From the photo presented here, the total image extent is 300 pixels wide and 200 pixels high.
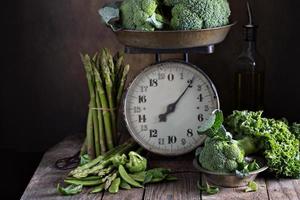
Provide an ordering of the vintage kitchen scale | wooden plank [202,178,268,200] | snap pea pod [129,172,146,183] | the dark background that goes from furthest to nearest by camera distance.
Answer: the dark background < the vintage kitchen scale < snap pea pod [129,172,146,183] < wooden plank [202,178,268,200]

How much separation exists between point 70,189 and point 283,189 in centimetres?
60

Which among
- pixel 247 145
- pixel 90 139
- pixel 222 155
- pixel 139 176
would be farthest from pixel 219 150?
pixel 90 139

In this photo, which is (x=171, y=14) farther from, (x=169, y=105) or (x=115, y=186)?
(x=115, y=186)

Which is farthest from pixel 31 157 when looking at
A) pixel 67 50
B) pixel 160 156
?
pixel 160 156

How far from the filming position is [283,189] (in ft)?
6.08

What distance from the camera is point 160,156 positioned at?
210cm

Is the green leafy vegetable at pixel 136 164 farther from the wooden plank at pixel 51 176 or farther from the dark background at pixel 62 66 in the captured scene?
the dark background at pixel 62 66

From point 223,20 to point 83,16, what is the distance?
58 cm

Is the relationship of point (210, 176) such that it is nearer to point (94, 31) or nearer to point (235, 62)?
point (235, 62)

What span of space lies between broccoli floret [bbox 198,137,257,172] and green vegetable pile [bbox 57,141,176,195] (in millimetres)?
139

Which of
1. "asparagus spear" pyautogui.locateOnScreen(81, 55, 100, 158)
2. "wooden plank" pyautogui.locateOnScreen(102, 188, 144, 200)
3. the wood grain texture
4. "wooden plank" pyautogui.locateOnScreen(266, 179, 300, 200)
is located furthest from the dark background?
"wooden plank" pyautogui.locateOnScreen(102, 188, 144, 200)

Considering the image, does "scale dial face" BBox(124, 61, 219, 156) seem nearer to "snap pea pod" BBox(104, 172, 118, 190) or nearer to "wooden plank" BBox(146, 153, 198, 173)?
"wooden plank" BBox(146, 153, 198, 173)

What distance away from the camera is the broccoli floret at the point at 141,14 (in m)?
1.88

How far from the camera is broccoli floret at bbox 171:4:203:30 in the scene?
1.88 meters
